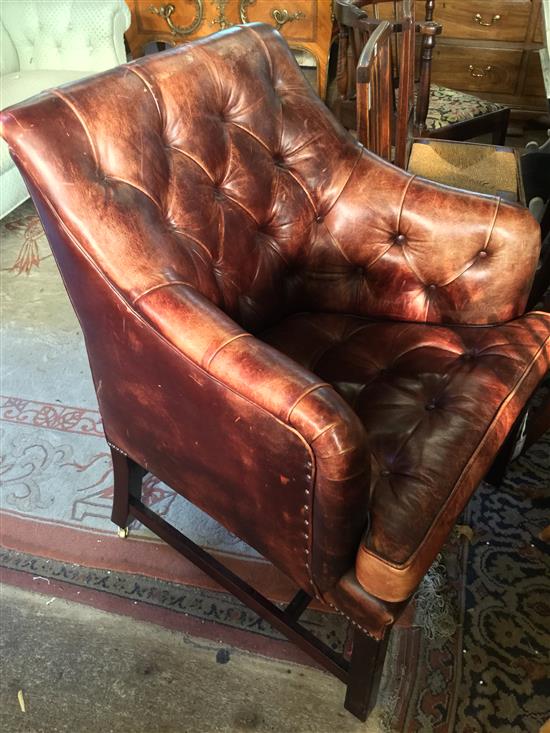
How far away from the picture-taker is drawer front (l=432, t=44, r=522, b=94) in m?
2.87

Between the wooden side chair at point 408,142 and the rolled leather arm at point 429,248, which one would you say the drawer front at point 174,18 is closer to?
the wooden side chair at point 408,142

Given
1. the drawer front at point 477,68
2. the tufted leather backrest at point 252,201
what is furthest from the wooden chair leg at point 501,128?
the tufted leather backrest at point 252,201

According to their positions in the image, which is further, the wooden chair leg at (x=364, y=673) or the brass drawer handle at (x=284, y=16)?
the brass drawer handle at (x=284, y=16)

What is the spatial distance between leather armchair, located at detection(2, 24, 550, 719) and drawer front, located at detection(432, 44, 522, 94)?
204 centimetres

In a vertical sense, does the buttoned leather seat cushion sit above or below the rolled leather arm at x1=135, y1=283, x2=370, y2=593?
below

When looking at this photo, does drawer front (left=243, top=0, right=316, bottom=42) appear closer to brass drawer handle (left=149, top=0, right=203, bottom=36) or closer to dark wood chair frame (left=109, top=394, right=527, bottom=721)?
brass drawer handle (left=149, top=0, right=203, bottom=36)

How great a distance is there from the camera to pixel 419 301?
1225 millimetres

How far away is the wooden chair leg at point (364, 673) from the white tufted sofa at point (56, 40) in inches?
83.1

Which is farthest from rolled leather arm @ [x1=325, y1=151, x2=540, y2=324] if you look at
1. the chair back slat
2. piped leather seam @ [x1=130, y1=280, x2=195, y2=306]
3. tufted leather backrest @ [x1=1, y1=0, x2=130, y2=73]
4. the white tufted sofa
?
tufted leather backrest @ [x1=1, y1=0, x2=130, y2=73]

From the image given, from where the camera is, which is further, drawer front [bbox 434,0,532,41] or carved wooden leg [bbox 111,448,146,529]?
drawer front [bbox 434,0,532,41]

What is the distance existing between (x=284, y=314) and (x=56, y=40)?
206cm

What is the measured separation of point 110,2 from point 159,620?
2.36 meters

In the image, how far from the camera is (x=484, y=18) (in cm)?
279

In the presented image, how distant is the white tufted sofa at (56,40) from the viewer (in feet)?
8.24
